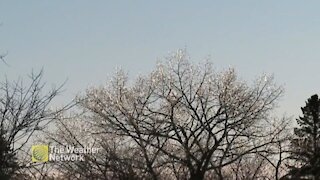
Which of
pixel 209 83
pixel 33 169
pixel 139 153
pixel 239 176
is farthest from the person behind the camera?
pixel 239 176

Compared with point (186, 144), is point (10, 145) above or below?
below

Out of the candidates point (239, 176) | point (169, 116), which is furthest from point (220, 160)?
point (239, 176)

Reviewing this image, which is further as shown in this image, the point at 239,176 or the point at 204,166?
the point at 239,176

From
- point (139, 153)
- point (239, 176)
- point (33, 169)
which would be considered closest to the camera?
point (33, 169)

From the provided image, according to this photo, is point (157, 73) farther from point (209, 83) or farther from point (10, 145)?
point (10, 145)

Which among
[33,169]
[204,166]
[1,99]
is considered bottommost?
[33,169]

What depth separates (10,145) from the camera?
7277mm

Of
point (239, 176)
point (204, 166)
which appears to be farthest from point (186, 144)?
point (239, 176)

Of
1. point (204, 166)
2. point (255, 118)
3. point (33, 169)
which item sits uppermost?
point (255, 118)

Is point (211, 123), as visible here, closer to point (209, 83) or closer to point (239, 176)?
point (209, 83)

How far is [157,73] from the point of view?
26234 millimetres

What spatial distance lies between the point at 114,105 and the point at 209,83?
189 inches

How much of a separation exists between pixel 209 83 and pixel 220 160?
12.6ft

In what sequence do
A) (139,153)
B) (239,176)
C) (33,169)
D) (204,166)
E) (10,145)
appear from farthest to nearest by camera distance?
1. (239,176)
2. (204,166)
3. (139,153)
4. (33,169)
5. (10,145)
